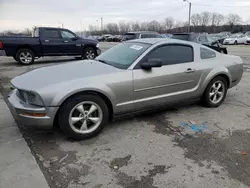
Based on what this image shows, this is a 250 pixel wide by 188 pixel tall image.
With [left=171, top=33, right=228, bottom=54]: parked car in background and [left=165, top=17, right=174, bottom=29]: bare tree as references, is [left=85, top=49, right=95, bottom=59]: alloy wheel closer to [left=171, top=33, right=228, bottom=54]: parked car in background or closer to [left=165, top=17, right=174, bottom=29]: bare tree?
[left=171, top=33, right=228, bottom=54]: parked car in background

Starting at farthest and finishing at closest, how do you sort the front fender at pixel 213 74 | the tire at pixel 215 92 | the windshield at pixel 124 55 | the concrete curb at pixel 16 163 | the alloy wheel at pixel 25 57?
the alloy wheel at pixel 25 57 → the tire at pixel 215 92 → the front fender at pixel 213 74 → the windshield at pixel 124 55 → the concrete curb at pixel 16 163

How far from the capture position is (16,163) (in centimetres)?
301

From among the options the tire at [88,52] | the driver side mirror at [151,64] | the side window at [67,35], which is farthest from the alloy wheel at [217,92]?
the side window at [67,35]

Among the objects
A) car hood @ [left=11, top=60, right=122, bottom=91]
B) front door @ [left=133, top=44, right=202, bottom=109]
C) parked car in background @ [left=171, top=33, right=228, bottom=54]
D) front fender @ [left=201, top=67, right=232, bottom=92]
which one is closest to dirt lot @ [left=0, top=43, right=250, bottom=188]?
Result: front door @ [left=133, top=44, right=202, bottom=109]

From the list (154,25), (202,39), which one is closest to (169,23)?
(154,25)

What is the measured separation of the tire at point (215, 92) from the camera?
4891 mm

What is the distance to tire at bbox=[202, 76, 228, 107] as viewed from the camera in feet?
16.0

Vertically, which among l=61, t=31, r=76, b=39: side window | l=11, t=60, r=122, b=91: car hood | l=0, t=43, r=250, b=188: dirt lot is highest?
l=61, t=31, r=76, b=39: side window

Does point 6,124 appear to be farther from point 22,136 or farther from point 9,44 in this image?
point 9,44

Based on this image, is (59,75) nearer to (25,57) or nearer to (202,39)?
(25,57)

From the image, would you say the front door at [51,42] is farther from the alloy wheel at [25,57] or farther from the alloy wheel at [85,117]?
the alloy wheel at [85,117]

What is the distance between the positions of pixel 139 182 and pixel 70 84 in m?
1.67

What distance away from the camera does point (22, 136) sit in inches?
148

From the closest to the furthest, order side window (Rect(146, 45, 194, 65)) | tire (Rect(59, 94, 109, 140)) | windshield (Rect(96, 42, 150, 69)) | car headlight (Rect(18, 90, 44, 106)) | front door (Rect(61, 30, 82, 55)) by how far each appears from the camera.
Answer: car headlight (Rect(18, 90, 44, 106)), tire (Rect(59, 94, 109, 140)), windshield (Rect(96, 42, 150, 69)), side window (Rect(146, 45, 194, 65)), front door (Rect(61, 30, 82, 55))
